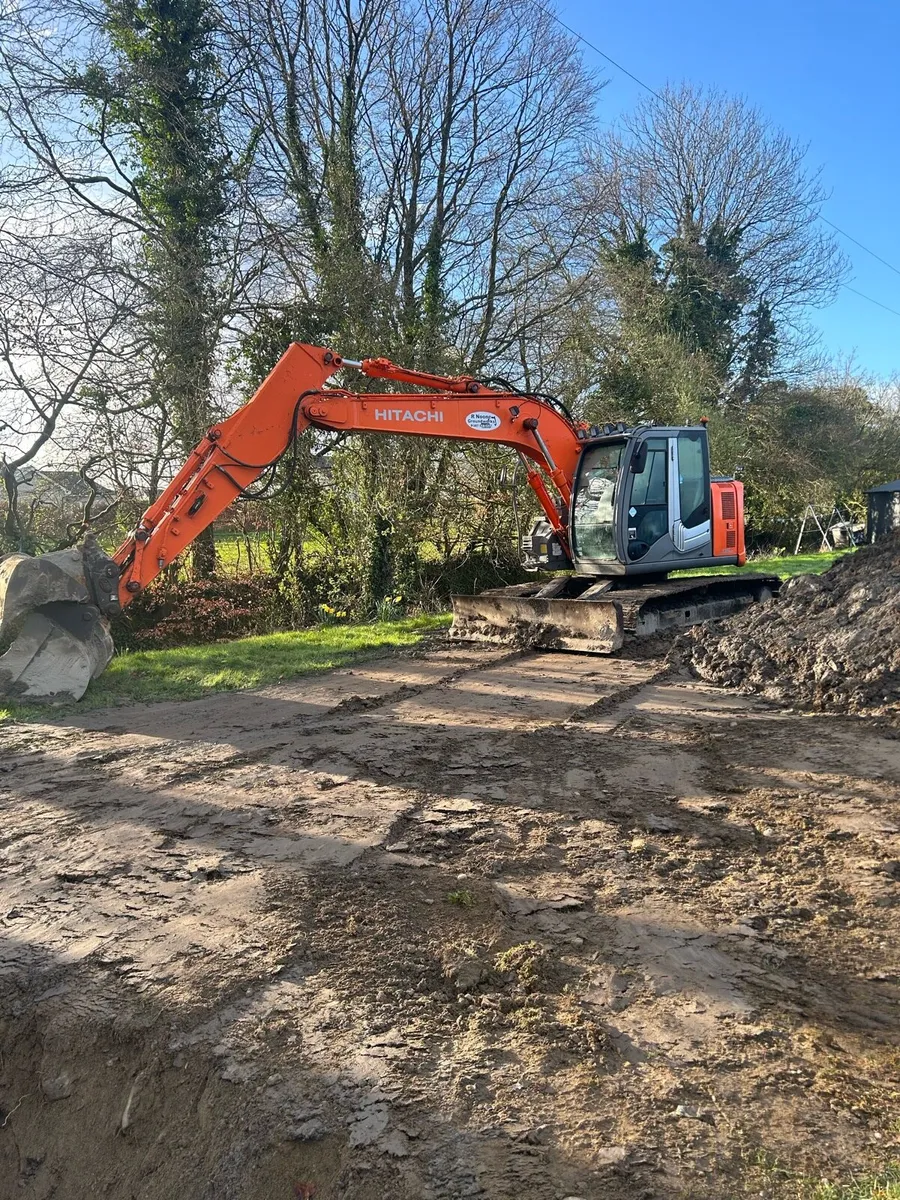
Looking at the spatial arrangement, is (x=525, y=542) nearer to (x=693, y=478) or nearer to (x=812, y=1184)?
(x=693, y=478)

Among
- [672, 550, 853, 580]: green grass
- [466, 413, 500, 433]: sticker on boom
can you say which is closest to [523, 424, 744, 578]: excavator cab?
[466, 413, 500, 433]: sticker on boom

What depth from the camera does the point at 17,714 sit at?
271 inches

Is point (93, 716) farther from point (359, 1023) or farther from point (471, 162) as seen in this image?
point (471, 162)

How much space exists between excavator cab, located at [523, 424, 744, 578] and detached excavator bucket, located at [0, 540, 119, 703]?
547 centimetres

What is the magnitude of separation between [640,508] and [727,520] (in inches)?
68.3

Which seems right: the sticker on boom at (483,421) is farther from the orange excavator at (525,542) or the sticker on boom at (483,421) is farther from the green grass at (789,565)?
the green grass at (789,565)

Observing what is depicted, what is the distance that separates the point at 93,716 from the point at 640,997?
5.61 metres

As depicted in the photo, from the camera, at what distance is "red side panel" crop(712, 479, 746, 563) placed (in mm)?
10586

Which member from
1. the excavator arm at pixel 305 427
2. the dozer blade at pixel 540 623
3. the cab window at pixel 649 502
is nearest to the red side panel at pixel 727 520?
the cab window at pixel 649 502

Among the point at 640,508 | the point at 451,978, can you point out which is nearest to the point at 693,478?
the point at 640,508

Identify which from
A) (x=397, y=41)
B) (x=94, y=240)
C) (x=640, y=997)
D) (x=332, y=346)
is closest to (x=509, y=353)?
(x=332, y=346)

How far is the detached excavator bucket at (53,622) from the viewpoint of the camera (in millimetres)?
6859

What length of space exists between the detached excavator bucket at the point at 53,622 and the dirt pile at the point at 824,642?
5531 mm

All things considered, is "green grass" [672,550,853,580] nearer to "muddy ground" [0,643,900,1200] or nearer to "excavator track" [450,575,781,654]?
"excavator track" [450,575,781,654]
